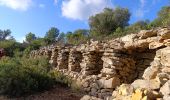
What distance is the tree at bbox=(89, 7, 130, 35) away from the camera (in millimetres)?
29025

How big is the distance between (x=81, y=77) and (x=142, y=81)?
21.4 feet

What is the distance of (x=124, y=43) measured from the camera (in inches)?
402

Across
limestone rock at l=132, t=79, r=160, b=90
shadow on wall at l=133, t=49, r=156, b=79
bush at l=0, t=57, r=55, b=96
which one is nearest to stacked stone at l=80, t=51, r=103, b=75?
bush at l=0, t=57, r=55, b=96

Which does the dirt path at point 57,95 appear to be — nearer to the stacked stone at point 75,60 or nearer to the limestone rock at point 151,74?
the stacked stone at point 75,60

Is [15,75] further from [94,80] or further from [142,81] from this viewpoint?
[142,81]

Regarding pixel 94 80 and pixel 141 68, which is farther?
pixel 94 80

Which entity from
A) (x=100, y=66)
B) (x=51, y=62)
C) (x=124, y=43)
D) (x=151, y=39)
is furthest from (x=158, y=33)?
(x=51, y=62)

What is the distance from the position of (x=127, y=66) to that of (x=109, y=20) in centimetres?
2006

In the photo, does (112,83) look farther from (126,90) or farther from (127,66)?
(126,90)

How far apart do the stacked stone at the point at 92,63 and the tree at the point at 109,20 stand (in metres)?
15.4

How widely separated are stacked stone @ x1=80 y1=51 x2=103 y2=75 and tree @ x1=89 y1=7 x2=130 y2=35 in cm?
1543

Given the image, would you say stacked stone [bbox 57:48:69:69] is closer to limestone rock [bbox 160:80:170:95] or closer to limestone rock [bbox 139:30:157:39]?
limestone rock [bbox 139:30:157:39]

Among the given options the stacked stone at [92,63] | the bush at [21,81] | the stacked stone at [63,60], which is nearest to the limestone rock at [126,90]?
the bush at [21,81]

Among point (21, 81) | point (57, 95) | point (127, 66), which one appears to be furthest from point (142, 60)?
point (21, 81)
